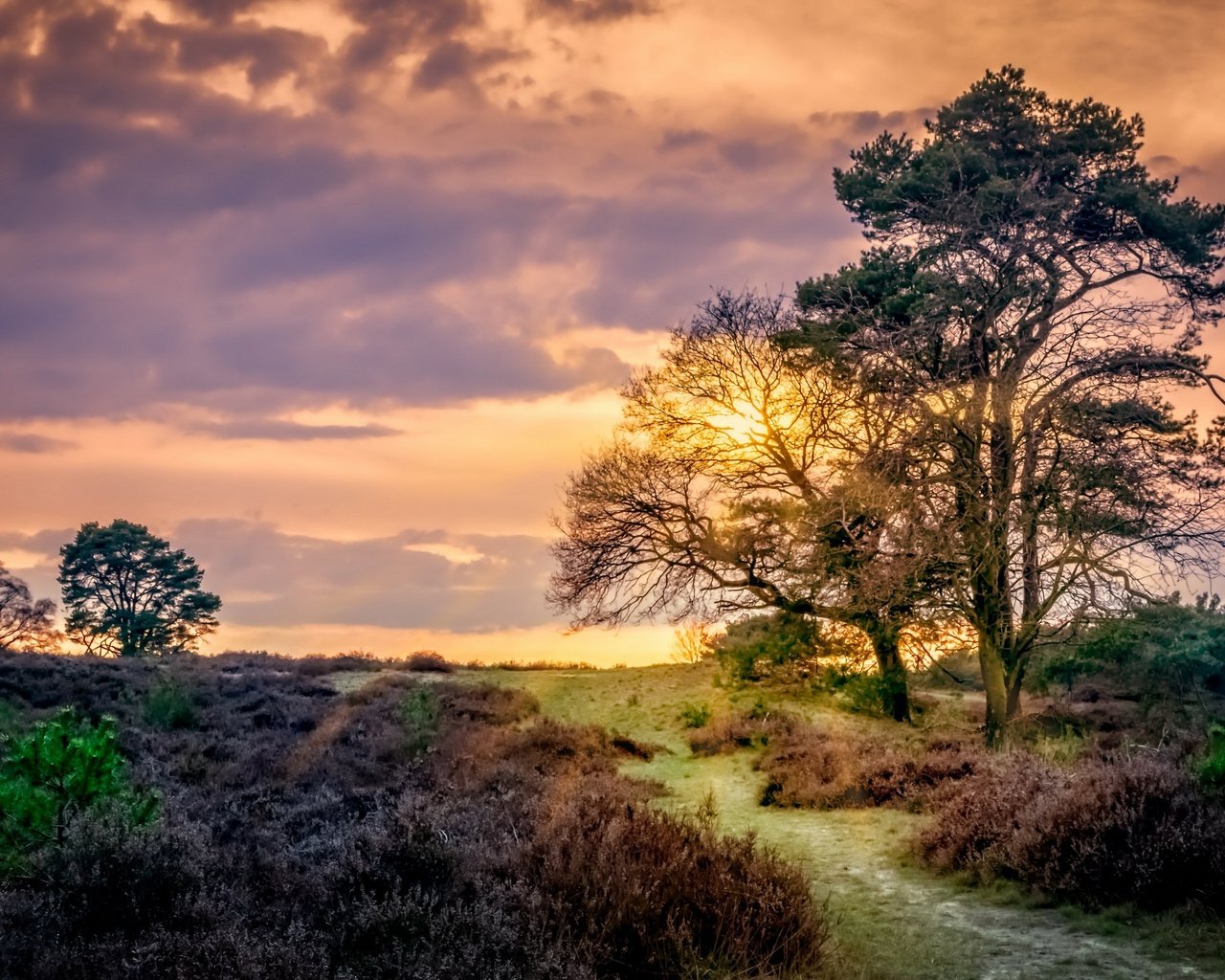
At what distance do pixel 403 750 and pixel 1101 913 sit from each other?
11.7 meters

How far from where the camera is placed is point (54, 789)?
303 inches

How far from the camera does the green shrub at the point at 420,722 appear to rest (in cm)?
1684

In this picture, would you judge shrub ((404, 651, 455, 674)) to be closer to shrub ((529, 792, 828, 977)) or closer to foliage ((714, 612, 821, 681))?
foliage ((714, 612, 821, 681))

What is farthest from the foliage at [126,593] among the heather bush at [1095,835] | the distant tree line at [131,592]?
the heather bush at [1095,835]

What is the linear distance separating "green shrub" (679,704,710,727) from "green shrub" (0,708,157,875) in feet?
49.2

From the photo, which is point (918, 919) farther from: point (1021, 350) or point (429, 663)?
point (429, 663)

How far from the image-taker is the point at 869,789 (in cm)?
1359

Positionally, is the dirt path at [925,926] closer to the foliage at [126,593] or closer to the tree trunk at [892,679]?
the tree trunk at [892,679]

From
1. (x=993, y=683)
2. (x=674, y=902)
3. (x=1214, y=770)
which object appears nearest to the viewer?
(x=674, y=902)

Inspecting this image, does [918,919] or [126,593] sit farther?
[126,593]

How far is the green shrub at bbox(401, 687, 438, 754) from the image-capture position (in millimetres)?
16844

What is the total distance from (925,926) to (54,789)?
7.38 m

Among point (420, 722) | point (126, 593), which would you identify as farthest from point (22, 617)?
point (420, 722)

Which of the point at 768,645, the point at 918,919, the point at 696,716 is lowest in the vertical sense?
the point at 918,919
